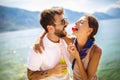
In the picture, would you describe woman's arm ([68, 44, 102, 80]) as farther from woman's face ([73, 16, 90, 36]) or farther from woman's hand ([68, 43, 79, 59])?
woman's face ([73, 16, 90, 36])

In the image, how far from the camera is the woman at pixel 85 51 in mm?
2666

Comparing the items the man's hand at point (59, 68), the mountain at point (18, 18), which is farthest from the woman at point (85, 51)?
the mountain at point (18, 18)

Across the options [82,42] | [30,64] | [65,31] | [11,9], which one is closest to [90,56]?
[82,42]

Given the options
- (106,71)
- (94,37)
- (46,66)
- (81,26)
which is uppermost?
(81,26)

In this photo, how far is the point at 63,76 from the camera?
2717mm

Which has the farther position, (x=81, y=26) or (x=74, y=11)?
(x=74, y=11)

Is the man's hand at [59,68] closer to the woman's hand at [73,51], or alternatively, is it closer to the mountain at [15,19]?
the woman's hand at [73,51]

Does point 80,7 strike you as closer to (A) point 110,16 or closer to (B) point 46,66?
(A) point 110,16

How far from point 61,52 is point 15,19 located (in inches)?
26.8

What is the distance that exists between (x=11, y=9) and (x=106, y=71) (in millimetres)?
1287

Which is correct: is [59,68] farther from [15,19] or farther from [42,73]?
[15,19]

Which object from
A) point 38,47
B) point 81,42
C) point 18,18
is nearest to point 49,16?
point 38,47

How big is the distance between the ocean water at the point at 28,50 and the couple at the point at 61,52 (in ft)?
0.88

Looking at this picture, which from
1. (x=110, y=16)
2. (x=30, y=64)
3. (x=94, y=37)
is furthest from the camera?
(x=110, y=16)
